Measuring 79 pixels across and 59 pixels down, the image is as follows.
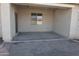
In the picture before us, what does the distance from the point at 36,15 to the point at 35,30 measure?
1.44 m

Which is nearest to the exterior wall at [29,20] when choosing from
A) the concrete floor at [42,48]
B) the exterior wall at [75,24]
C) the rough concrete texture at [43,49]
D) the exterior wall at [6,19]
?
the exterior wall at [75,24]

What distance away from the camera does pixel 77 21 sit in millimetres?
7883

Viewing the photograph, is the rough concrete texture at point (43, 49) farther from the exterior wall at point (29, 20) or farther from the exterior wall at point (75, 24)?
the exterior wall at point (29, 20)

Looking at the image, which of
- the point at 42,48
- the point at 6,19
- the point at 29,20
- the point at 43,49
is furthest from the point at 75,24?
the point at 29,20

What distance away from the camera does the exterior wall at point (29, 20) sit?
35.4ft

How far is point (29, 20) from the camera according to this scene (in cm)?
1102

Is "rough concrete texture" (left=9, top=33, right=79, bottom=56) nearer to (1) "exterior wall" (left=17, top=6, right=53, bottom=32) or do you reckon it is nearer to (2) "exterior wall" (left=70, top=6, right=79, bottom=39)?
(2) "exterior wall" (left=70, top=6, right=79, bottom=39)

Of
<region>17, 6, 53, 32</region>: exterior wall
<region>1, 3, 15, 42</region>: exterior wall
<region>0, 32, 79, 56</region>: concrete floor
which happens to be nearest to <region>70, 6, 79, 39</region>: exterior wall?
<region>0, 32, 79, 56</region>: concrete floor

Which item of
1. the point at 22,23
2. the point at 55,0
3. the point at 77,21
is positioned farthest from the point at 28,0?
the point at 22,23

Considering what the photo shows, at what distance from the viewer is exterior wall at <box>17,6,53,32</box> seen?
10.8m

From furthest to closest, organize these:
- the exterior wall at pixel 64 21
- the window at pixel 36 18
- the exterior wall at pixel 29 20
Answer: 1. the window at pixel 36 18
2. the exterior wall at pixel 29 20
3. the exterior wall at pixel 64 21

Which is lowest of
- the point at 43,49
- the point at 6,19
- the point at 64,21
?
the point at 43,49

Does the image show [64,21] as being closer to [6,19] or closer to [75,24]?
[75,24]

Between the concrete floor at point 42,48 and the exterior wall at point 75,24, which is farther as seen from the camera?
A: the exterior wall at point 75,24
